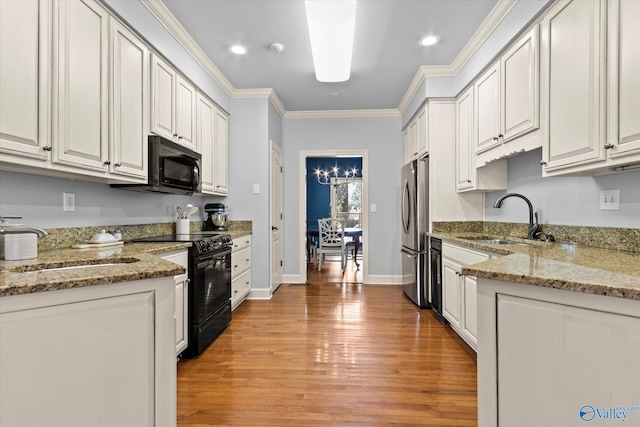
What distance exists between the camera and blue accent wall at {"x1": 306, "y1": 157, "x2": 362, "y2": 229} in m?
8.07

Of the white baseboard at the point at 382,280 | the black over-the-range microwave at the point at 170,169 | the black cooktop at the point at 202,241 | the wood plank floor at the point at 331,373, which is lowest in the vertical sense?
the wood plank floor at the point at 331,373

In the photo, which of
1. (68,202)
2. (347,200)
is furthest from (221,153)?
(347,200)

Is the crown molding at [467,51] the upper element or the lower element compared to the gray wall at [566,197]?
upper

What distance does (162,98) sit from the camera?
99.7 inches

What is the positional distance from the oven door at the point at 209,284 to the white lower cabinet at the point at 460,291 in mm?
1977

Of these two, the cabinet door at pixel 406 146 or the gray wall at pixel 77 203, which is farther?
the cabinet door at pixel 406 146

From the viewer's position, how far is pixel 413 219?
3.66 metres

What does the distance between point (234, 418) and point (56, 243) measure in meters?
1.49

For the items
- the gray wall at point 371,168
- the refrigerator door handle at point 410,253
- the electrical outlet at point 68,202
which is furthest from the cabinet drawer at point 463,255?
the electrical outlet at point 68,202

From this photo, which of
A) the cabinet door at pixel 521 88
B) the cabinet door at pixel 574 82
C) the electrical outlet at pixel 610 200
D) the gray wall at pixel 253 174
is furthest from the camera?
the gray wall at pixel 253 174

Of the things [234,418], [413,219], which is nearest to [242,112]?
[413,219]

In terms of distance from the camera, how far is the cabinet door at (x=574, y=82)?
5.04 feet

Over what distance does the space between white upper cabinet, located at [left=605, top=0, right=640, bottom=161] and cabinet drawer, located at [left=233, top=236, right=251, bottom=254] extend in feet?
9.91

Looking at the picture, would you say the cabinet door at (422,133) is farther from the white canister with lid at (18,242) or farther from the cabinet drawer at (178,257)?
the white canister with lid at (18,242)
